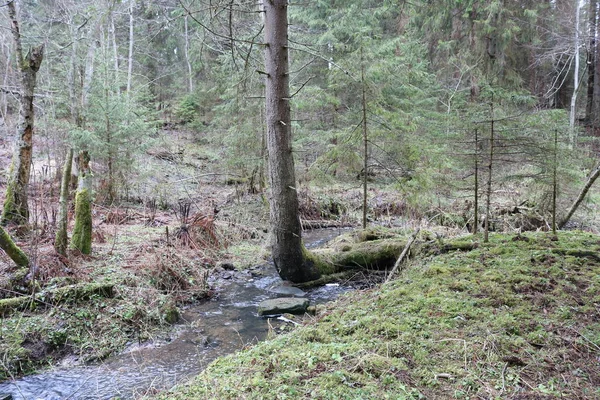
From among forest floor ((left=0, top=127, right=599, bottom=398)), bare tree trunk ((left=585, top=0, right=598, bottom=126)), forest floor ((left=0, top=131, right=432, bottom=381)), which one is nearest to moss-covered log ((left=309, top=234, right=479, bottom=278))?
forest floor ((left=0, top=127, right=599, bottom=398))

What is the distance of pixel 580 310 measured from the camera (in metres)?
4.00

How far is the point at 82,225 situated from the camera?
22.3 ft

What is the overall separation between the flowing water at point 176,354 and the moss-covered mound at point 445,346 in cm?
98

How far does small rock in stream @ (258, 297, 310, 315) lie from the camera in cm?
609

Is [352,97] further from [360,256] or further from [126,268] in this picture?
[126,268]

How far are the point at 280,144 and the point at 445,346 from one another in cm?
428

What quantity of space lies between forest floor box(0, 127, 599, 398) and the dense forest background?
105cm

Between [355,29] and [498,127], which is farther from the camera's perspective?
[355,29]

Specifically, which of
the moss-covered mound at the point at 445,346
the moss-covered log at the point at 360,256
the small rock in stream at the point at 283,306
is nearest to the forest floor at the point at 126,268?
the small rock in stream at the point at 283,306

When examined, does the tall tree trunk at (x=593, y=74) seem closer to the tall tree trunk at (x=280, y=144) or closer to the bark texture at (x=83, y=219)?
the tall tree trunk at (x=280, y=144)

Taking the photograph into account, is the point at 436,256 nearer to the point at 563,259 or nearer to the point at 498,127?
the point at 563,259

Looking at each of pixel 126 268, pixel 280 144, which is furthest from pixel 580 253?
pixel 126 268

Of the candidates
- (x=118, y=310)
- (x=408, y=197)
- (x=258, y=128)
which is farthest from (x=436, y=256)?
(x=258, y=128)

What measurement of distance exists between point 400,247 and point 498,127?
2.78m
